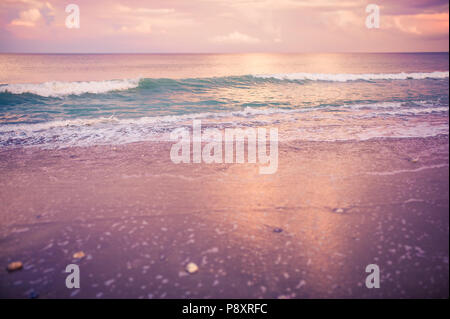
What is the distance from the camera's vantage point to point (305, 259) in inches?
106

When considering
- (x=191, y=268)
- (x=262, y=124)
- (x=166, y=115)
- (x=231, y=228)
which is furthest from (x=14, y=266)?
(x=166, y=115)

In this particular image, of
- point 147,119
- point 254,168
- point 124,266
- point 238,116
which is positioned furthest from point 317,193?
point 147,119

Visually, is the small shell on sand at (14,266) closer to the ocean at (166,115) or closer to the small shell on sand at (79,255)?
the small shell on sand at (79,255)

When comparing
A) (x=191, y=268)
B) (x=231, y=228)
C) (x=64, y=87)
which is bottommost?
(x=191, y=268)

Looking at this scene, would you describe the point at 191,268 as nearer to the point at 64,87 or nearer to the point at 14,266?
the point at 14,266

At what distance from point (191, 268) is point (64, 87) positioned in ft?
61.6

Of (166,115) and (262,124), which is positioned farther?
(166,115)

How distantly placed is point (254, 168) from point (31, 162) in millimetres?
4695

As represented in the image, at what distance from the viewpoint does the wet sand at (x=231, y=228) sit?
96.0 inches

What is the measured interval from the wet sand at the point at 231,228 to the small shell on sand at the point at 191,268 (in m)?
0.06

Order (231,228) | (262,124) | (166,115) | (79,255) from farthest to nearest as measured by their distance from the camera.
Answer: (166,115) < (262,124) < (231,228) < (79,255)

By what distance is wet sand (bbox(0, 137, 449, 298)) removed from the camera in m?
2.44

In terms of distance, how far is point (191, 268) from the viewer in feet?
8.54

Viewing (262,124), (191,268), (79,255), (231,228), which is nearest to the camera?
(191,268)
